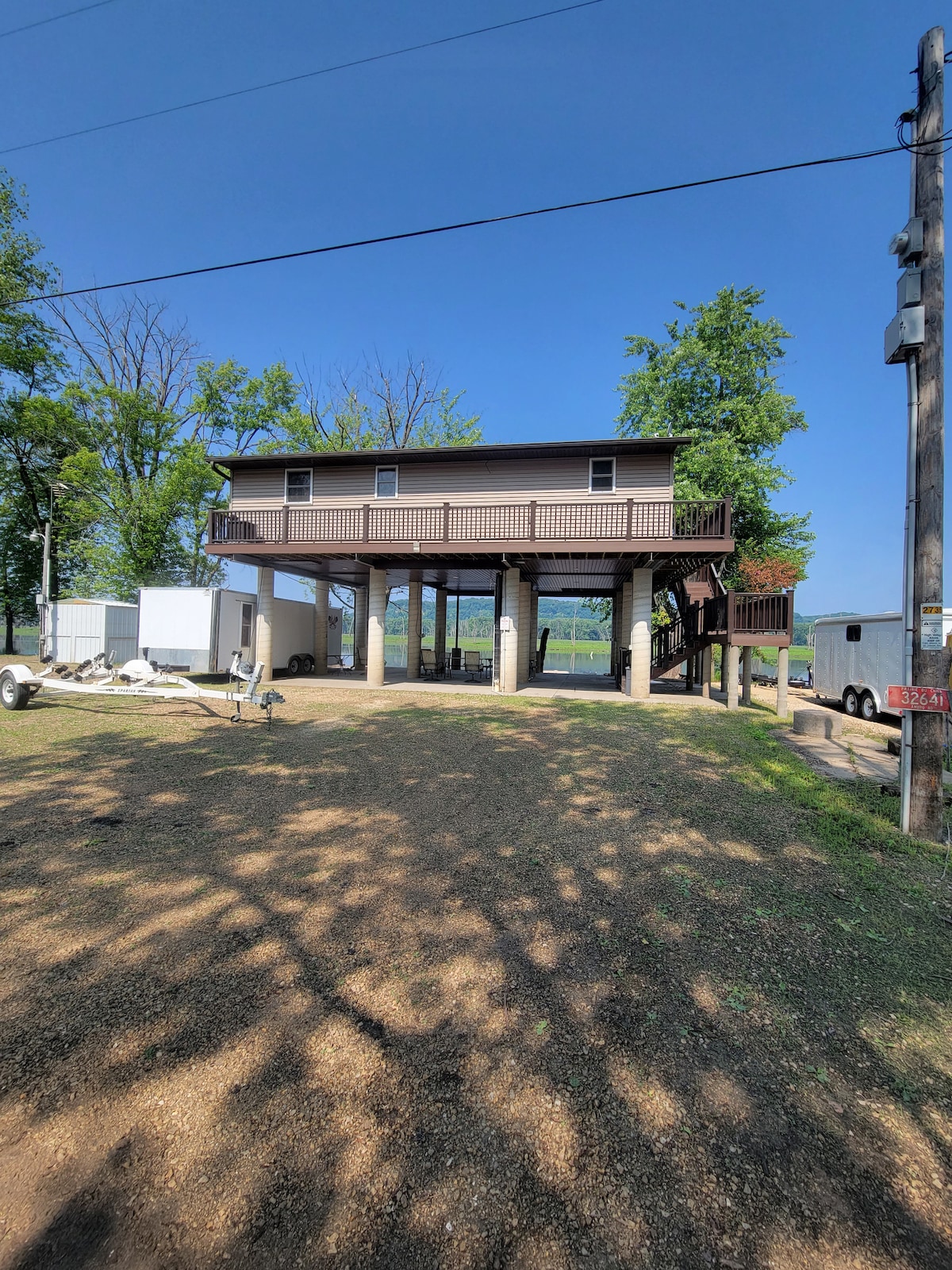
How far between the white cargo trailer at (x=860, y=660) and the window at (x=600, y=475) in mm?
7137

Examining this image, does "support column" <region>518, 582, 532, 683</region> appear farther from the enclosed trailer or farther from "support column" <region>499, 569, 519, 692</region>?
the enclosed trailer

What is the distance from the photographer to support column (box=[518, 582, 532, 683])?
54.6 feet

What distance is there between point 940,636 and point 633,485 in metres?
11.4

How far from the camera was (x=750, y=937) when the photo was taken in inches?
124

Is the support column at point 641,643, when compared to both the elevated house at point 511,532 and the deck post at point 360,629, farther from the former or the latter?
the deck post at point 360,629

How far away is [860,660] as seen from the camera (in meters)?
13.4

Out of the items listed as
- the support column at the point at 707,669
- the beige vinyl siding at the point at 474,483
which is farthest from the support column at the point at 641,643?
the beige vinyl siding at the point at 474,483

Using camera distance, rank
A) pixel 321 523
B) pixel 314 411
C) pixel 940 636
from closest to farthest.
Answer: pixel 940 636 → pixel 321 523 → pixel 314 411

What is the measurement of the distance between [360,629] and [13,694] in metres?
14.0

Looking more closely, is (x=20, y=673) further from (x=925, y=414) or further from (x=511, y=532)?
(x=925, y=414)

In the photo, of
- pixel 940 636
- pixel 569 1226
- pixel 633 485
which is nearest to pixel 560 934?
pixel 569 1226

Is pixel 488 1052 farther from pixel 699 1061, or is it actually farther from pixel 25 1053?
pixel 25 1053

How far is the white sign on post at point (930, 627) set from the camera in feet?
15.9

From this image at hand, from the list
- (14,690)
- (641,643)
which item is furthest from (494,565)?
(14,690)
